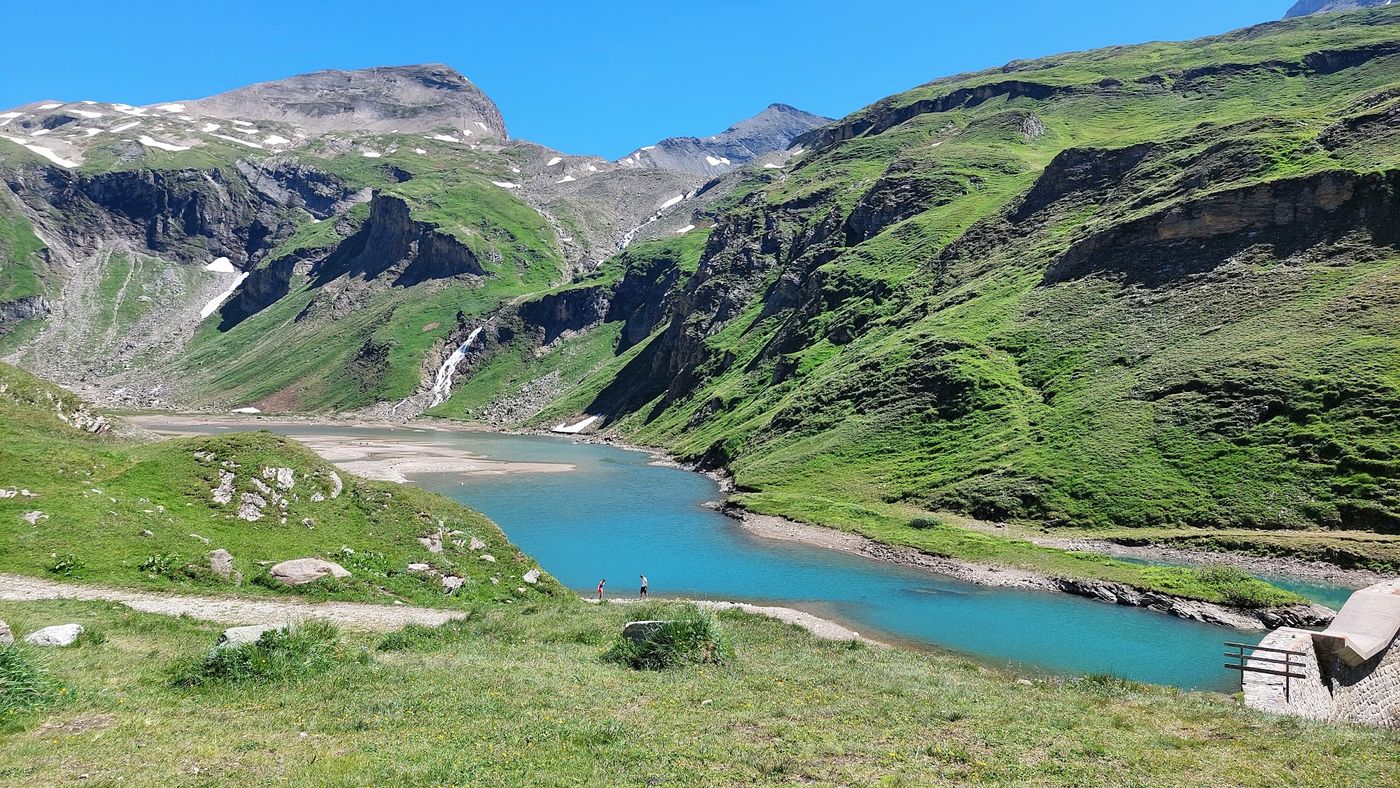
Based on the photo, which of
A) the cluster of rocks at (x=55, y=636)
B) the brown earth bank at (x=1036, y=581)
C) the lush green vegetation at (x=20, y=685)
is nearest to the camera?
the lush green vegetation at (x=20, y=685)

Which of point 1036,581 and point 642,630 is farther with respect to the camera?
point 1036,581

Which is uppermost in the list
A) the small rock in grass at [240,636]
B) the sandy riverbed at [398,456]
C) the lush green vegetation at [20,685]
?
the lush green vegetation at [20,685]

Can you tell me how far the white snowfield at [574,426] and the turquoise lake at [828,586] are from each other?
315ft

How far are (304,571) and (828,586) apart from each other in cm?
3364

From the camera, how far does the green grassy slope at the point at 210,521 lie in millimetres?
26328

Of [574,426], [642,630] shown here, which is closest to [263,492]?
[642,630]

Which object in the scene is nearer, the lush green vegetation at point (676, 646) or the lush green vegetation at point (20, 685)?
the lush green vegetation at point (20, 685)

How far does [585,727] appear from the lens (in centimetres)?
1498

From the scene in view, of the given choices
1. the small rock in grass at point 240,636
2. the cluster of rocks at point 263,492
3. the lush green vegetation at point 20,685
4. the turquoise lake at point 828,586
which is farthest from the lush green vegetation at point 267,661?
the turquoise lake at point 828,586

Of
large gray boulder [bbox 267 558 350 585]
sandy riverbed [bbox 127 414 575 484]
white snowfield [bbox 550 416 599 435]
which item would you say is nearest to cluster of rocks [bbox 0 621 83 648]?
large gray boulder [bbox 267 558 350 585]

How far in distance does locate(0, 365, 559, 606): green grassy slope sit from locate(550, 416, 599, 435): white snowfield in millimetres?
148554

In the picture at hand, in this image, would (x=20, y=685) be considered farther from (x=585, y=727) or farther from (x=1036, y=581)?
(x=1036, y=581)

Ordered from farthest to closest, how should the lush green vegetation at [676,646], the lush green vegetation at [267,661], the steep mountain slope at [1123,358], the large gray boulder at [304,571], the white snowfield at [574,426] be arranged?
the white snowfield at [574,426] < the steep mountain slope at [1123,358] < the large gray boulder at [304,571] < the lush green vegetation at [676,646] < the lush green vegetation at [267,661]

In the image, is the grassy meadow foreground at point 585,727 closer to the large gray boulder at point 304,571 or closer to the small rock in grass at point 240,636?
the small rock in grass at point 240,636
